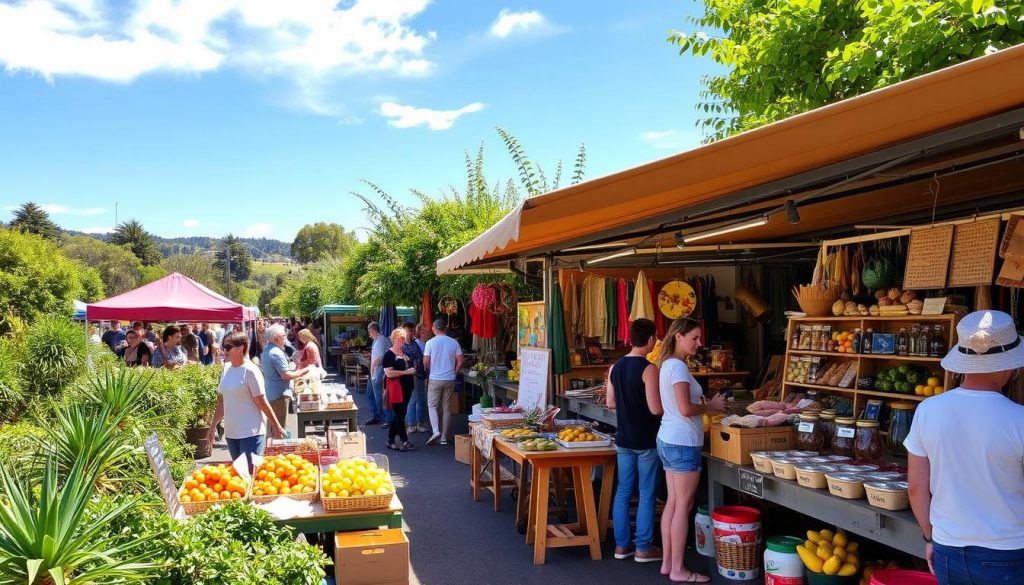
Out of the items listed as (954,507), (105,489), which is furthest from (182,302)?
(954,507)

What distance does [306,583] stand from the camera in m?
3.29

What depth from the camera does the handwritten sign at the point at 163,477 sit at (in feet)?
14.1

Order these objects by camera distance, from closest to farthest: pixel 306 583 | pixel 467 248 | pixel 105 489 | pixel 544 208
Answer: pixel 306 583 < pixel 544 208 < pixel 105 489 < pixel 467 248

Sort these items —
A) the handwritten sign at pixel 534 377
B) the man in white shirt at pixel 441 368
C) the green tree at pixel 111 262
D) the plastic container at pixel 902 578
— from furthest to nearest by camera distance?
the green tree at pixel 111 262 → the man in white shirt at pixel 441 368 → the handwritten sign at pixel 534 377 → the plastic container at pixel 902 578

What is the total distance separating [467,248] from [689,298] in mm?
3182

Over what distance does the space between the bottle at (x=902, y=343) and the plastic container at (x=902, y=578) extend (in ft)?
6.60

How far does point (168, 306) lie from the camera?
42.5 feet

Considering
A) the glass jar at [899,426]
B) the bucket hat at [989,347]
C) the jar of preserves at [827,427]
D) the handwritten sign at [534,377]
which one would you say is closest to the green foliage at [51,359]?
the handwritten sign at [534,377]

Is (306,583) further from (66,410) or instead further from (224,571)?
(66,410)

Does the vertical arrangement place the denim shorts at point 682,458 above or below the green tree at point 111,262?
below

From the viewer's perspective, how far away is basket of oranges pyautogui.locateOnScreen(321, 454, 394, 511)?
469 cm

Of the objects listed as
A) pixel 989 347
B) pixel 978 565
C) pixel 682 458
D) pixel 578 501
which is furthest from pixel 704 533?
pixel 989 347

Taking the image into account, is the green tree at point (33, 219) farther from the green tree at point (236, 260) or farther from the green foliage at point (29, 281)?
the green foliage at point (29, 281)

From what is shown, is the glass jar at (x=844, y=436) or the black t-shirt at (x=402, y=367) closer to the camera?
the glass jar at (x=844, y=436)
